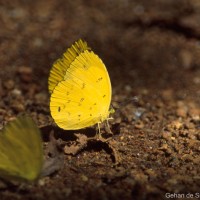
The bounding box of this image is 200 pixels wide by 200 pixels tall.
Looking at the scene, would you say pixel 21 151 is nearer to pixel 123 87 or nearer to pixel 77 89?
pixel 77 89

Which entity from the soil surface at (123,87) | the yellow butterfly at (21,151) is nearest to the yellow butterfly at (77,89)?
the soil surface at (123,87)

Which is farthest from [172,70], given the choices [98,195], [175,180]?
[98,195]

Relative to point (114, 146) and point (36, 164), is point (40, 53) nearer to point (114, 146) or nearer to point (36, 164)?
point (114, 146)

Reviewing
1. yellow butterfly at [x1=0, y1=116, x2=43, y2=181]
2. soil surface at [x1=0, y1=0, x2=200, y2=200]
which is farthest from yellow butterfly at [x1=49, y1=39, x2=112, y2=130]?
yellow butterfly at [x1=0, y1=116, x2=43, y2=181]

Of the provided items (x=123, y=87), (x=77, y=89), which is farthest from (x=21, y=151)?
(x=123, y=87)

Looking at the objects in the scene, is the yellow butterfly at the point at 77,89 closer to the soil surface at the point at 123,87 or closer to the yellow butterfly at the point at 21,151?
the soil surface at the point at 123,87

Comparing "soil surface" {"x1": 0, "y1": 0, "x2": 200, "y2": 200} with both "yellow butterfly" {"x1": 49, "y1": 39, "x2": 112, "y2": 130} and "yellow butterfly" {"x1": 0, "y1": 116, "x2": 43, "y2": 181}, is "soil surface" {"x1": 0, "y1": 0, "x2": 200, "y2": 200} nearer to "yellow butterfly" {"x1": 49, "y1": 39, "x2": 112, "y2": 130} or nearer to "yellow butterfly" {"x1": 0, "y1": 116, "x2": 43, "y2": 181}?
"yellow butterfly" {"x1": 0, "y1": 116, "x2": 43, "y2": 181}

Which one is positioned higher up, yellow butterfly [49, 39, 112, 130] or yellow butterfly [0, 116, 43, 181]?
yellow butterfly [49, 39, 112, 130]
